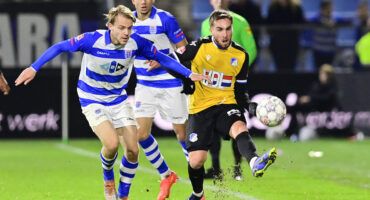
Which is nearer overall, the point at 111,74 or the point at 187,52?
the point at 111,74

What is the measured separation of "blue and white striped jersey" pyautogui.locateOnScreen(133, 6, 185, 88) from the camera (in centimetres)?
1074

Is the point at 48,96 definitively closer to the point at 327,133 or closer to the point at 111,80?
the point at 327,133

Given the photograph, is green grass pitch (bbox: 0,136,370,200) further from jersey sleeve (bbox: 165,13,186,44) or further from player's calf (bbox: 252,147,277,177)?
player's calf (bbox: 252,147,277,177)

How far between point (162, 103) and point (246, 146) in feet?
7.58

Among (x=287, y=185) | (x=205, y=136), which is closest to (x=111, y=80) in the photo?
(x=205, y=136)

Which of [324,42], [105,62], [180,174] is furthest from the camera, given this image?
[324,42]

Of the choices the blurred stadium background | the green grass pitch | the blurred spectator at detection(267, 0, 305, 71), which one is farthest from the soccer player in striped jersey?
the blurred spectator at detection(267, 0, 305, 71)

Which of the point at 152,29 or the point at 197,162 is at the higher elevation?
the point at 152,29

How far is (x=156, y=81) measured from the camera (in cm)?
1095

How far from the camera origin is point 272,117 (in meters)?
9.32

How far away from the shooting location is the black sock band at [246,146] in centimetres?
879

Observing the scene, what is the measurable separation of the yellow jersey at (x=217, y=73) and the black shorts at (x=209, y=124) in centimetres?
8

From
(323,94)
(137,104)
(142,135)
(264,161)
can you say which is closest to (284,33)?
(323,94)

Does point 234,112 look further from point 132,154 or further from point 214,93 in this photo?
point 132,154
